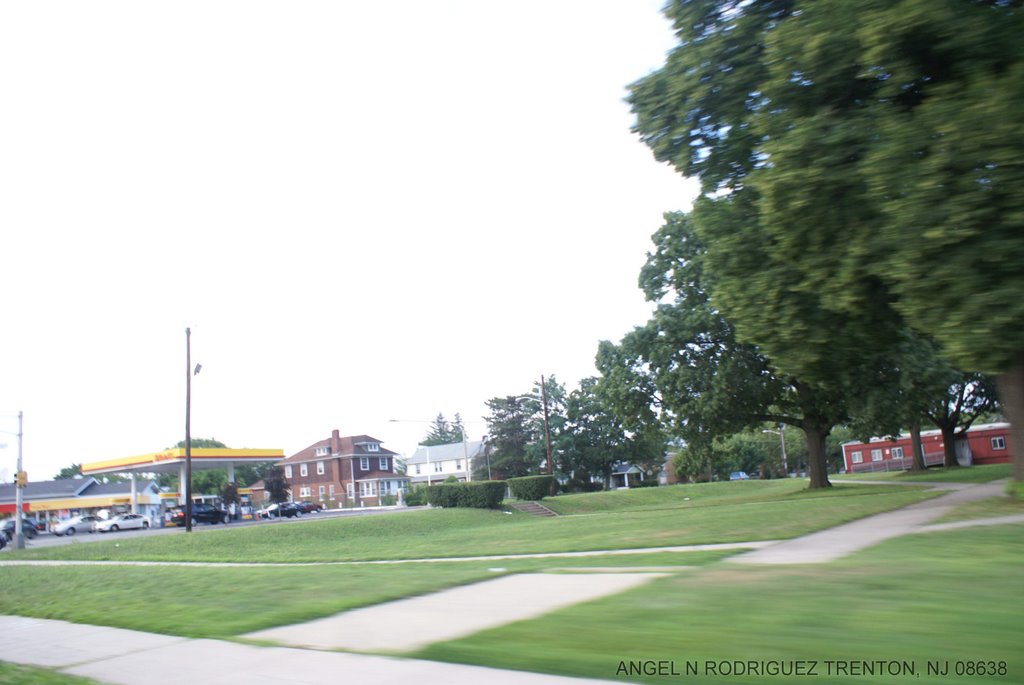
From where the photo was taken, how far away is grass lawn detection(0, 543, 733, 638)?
9211mm

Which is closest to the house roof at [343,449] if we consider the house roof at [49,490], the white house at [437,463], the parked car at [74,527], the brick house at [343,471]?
the brick house at [343,471]

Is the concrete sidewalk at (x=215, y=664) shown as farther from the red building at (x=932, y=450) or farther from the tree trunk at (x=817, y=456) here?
the red building at (x=932, y=450)

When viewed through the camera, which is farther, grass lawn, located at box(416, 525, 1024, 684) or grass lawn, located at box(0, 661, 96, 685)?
grass lawn, located at box(0, 661, 96, 685)

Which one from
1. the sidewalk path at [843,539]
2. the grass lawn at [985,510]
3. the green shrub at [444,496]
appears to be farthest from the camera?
the green shrub at [444,496]

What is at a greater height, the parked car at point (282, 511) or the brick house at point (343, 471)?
the brick house at point (343, 471)

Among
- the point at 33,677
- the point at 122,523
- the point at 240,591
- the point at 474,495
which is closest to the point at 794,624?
the point at 33,677

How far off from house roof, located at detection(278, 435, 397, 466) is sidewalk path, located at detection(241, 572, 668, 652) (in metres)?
83.4

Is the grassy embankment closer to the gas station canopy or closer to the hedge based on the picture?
the hedge

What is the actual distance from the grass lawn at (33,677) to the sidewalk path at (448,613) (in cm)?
164

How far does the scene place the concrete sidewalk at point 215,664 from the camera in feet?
19.4

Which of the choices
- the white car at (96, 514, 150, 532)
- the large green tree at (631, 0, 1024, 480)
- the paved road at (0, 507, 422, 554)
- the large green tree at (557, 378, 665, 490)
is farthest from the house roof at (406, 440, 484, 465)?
the large green tree at (631, 0, 1024, 480)

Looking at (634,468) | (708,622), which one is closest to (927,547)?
(708,622)

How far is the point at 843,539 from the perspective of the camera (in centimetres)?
1285

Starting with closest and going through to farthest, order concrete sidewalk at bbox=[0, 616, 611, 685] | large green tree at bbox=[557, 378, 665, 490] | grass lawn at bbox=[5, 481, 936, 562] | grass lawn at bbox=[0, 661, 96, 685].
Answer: concrete sidewalk at bbox=[0, 616, 611, 685], grass lawn at bbox=[0, 661, 96, 685], grass lawn at bbox=[5, 481, 936, 562], large green tree at bbox=[557, 378, 665, 490]
